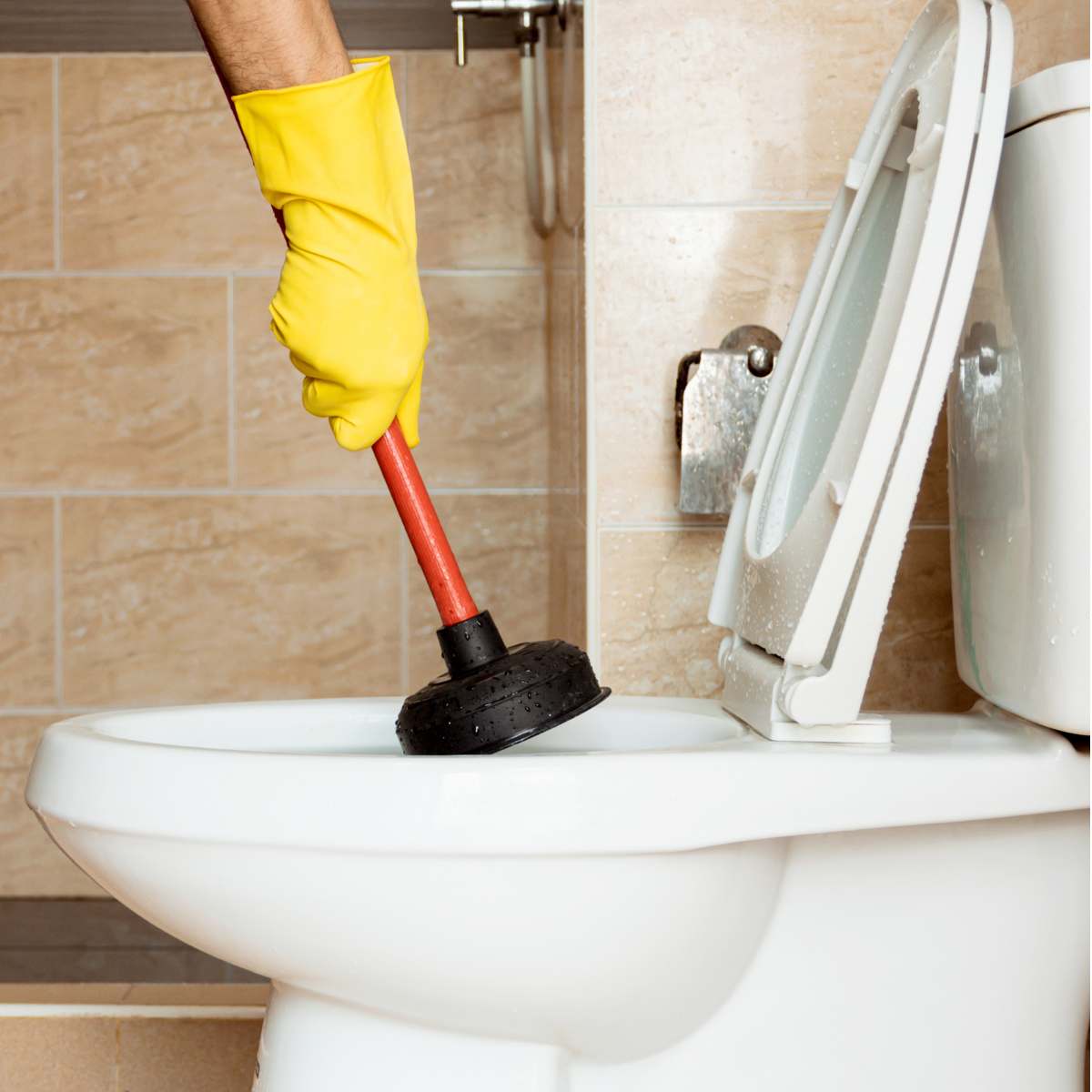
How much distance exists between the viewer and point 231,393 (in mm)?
1897

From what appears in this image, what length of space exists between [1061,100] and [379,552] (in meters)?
1.39

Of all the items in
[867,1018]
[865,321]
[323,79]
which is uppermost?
[323,79]

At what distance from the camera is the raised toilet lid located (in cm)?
62

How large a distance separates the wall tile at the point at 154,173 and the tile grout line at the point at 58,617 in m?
0.40

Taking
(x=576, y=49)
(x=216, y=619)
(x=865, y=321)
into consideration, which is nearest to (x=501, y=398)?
(x=216, y=619)

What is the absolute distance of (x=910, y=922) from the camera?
0.67 metres

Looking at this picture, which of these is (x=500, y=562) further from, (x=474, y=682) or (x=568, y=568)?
(x=474, y=682)

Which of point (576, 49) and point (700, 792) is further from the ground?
point (576, 49)

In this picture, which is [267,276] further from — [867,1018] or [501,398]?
[867,1018]

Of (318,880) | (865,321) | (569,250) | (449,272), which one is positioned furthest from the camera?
(449,272)

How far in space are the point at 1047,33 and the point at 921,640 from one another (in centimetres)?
46

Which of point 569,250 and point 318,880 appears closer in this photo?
point 318,880

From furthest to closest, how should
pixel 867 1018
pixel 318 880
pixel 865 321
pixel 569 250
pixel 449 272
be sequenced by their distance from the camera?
pixel 449 272 < pixel 569 250 < pixel 865 321 < pixel 867 1018 < pixel 318 880

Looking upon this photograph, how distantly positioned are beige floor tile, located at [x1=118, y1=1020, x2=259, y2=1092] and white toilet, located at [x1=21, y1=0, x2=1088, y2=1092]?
0.42 metres
